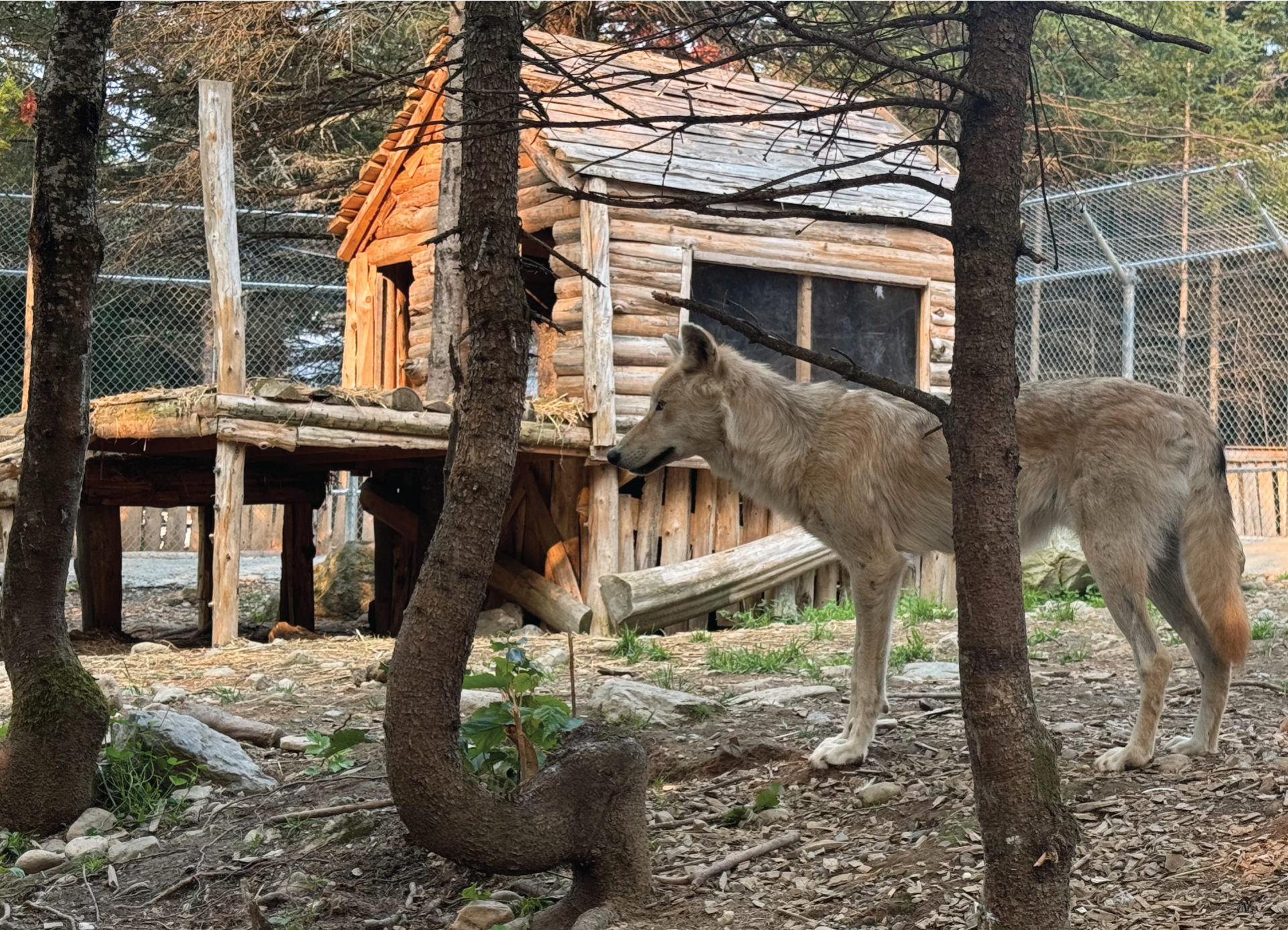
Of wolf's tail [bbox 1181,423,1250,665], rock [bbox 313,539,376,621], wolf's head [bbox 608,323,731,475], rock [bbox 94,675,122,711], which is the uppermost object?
wolf's head [bbox 608,323,731,475]

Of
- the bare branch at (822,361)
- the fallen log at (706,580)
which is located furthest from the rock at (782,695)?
the fallen log at (706,580)

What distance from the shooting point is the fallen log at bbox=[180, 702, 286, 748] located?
5703 mm

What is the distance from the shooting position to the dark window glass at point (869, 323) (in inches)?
463

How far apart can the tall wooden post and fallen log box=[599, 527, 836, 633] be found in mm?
3061

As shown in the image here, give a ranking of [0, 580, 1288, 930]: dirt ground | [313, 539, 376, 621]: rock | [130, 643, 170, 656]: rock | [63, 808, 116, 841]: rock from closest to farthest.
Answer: [0, 580, 1288, 930]: dirt ground → [63, 808, 116, 841]: rock → [130, 643, 170, 656]: rock → [313, 539, 376, 621]: rock

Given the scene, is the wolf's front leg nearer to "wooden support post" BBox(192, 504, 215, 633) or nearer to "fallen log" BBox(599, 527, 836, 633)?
"fallen log" BBox(599, 527, 836, 633)

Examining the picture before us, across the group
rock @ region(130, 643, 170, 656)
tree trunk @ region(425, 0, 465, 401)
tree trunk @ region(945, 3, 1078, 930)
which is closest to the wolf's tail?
tree trunk @ region(945, 3, 1078, 930)

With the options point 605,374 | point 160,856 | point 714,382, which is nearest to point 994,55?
point 714,382

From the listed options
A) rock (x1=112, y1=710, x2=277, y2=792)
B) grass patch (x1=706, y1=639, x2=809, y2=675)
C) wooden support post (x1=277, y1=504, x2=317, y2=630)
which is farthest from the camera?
wooden support post (x1=277, y1=504, x2=317, y2=630)

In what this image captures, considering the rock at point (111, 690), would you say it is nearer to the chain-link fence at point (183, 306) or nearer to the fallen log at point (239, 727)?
the fallen log at point (239, 727)

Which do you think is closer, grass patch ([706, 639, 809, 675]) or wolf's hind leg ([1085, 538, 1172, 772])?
wolf's hind leg ([1085, 538, 1172, 772])

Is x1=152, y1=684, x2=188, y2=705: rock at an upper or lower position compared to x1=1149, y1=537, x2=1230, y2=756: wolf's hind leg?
lower

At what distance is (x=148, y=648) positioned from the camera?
30.2 feet

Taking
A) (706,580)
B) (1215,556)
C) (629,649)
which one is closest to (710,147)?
(706,580)
